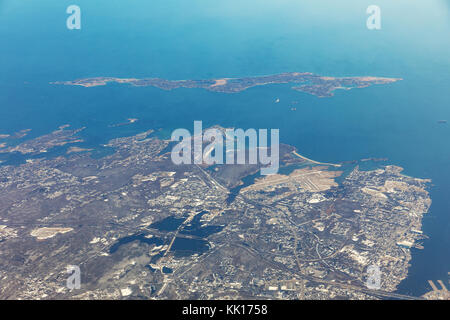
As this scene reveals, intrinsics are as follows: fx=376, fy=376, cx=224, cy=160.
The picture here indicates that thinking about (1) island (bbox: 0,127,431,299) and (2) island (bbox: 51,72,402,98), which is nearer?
(1) island (bbox: 0,127,431,299)

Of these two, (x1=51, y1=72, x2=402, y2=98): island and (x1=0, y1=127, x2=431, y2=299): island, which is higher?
(x1=51, y1=72, x2=402, y2=98): island

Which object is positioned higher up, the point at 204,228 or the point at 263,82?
the point at 263,82

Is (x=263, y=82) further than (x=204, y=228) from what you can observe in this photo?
Yes

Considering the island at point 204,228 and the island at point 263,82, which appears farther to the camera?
the island at point 263,82

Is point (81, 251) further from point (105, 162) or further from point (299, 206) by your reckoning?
point (299, 206)

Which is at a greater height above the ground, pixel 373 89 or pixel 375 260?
pixel 373 89

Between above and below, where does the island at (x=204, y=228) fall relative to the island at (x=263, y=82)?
below

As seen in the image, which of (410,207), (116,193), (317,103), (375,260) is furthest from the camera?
(317,103)
